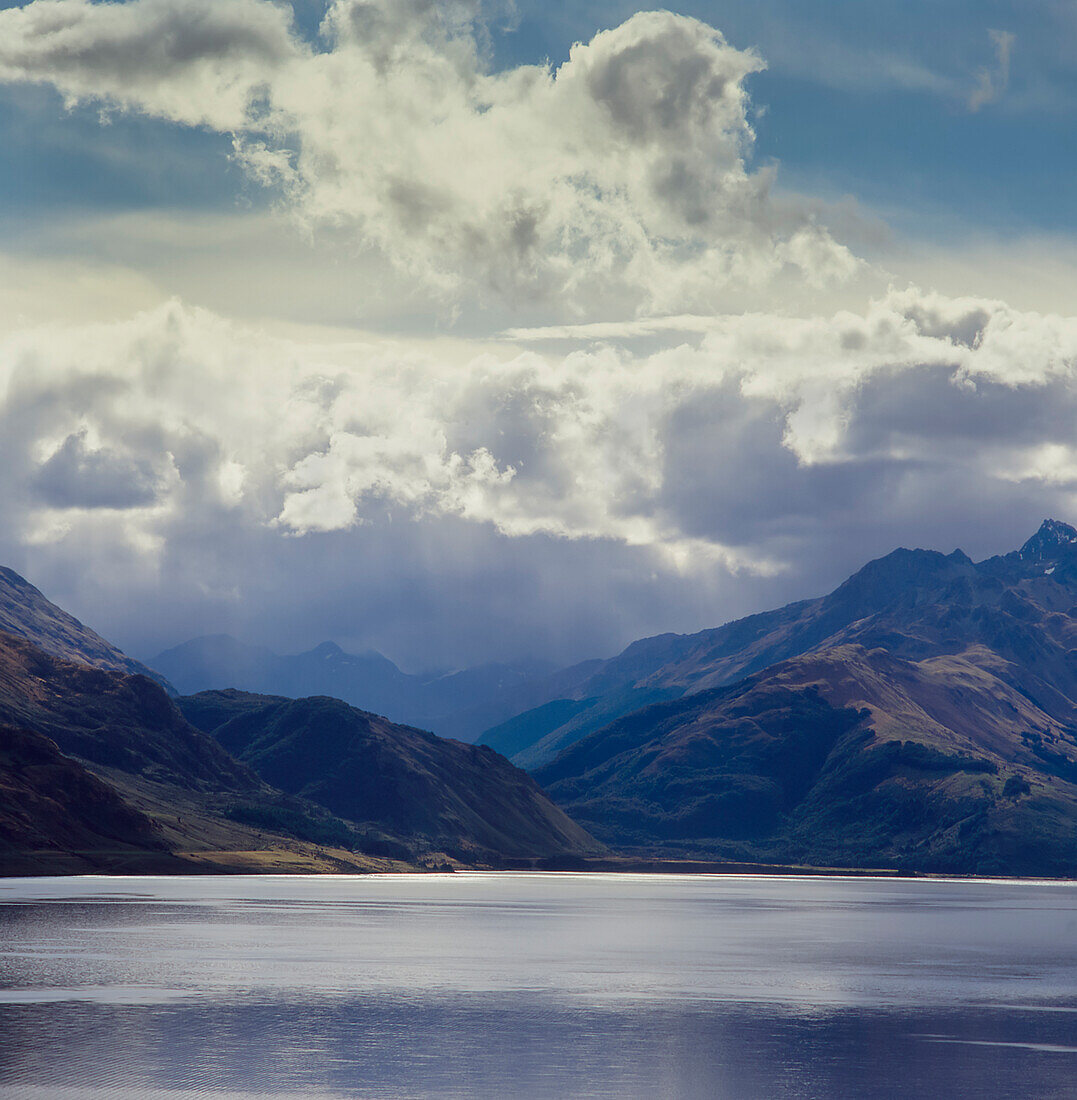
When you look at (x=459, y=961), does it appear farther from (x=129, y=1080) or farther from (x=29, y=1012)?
(x=129, y=1080)

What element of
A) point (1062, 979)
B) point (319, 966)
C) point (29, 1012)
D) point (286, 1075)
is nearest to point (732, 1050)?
point (286, 1075)

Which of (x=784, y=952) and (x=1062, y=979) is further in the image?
(x=784, y=952)

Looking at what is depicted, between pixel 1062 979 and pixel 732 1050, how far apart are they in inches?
2987

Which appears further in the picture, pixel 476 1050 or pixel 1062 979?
pixel 1062 979

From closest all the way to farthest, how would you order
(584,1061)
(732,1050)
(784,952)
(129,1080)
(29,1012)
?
1. (129,1080)
2. (584,1061)
3. (732,1050)
4. (29,1012)
5. (784,952)

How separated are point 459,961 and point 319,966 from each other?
19089mm

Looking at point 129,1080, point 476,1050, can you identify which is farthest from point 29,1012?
point 476,1050

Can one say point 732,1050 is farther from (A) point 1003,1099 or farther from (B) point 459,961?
(B) point 459,961

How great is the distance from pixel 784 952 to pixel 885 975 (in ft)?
103

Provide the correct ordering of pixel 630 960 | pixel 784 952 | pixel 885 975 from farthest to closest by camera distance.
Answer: pixel 784 952 → pixel 630 960 → pixel 885 975

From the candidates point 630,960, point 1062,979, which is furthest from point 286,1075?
point 1062,979

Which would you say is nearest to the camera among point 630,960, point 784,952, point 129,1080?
point 129,1080

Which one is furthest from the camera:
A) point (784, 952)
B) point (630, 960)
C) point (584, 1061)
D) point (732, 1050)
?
point (784, 952)

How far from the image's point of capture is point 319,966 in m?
148
